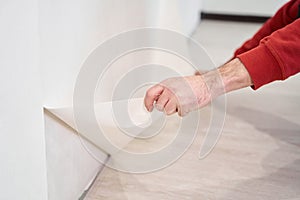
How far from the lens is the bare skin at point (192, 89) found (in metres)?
0.88

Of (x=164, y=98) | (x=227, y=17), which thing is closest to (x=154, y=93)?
(x=164, y=98)

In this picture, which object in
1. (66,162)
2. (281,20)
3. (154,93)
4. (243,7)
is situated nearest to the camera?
(154,93)

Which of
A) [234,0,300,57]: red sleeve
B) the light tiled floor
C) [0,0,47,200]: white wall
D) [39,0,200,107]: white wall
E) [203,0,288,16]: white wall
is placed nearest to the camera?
[0,0,47,200]: white wall

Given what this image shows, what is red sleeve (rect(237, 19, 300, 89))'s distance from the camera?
0.94m

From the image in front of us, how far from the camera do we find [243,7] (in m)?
3.65

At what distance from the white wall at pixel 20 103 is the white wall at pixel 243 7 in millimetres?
3019

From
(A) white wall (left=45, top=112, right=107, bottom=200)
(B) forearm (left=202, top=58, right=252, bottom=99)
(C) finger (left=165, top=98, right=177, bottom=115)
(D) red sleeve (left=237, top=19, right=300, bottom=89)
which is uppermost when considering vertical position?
(D) red sleeve (left=237, top=19, right=300, bottom=89)

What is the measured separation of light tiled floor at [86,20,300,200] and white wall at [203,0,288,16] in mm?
1870

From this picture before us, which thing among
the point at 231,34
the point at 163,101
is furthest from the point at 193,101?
the point at 231,34

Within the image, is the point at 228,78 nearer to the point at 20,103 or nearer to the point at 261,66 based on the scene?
the point at 261,66

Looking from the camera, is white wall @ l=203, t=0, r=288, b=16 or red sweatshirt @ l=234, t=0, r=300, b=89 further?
white wall @ l=203, t=0, r=288, b=16

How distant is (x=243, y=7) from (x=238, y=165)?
2.56m

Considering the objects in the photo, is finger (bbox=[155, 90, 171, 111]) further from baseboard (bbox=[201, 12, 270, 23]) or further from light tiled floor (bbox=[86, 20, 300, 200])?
baseboard (bbox=[201, 12, 270, 23])

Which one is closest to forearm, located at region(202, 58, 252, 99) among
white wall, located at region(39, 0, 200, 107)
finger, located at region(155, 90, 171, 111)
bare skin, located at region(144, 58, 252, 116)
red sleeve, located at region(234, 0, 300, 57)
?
bare skin, located at region(144, 58, 252, 116)
